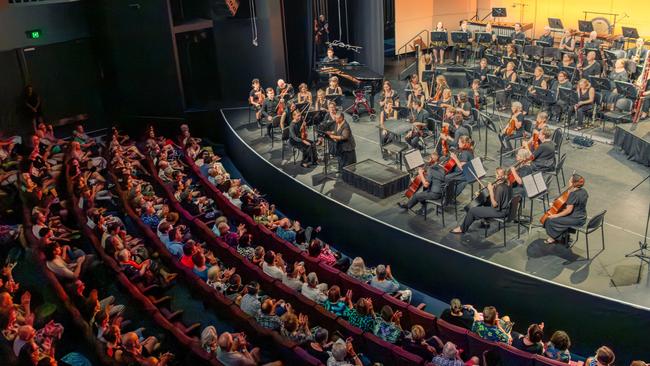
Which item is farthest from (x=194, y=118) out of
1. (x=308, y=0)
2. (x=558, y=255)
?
(x=558, y=255)

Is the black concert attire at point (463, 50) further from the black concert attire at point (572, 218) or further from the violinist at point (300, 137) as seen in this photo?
the black concert attire at point (572, 218)

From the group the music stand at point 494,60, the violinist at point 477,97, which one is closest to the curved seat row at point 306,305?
the violinist at point 477,97

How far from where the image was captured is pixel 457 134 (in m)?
11.2

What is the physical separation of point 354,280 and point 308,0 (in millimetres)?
10283

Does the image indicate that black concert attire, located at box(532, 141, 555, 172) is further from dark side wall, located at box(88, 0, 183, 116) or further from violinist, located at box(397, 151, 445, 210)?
dark side wall, located at box(88, 0, 183, 116)

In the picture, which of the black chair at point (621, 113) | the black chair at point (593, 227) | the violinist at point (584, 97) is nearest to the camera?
the black chair at point (593, 227)

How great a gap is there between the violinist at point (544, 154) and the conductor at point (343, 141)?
3082mm

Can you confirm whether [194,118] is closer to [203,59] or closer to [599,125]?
[203,59]

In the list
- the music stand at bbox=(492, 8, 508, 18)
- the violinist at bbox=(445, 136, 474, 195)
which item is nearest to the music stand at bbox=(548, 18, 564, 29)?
the music stand at bbox=(492, 8, 508, 18)

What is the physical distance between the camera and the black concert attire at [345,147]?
451 inches

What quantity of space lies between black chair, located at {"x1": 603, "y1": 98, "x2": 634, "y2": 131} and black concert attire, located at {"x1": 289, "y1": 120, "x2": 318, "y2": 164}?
5685 millimetres

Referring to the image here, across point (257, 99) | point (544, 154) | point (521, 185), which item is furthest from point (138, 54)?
point (521, 185)

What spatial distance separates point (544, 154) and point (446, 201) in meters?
1.68

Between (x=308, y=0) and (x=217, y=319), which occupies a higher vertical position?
(x=308, y=0)
